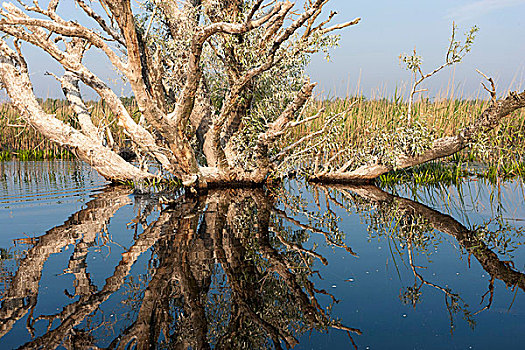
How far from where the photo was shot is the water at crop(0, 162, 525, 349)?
9.30 ft

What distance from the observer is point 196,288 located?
11.4 feet

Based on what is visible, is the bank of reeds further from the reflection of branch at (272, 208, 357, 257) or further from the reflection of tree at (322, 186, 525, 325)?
the reflection of branch at (272, 208, 357, 257)

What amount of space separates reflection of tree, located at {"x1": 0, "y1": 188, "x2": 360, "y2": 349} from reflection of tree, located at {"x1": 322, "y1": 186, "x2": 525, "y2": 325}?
37.9 inches

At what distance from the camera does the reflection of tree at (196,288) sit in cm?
279

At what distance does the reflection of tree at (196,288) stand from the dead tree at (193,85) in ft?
7.86

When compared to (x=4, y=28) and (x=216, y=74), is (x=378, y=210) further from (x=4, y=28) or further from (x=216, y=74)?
(x=4, y=28)

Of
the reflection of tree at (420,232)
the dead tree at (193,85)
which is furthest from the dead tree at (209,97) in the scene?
the reflection of tree at (420,232)

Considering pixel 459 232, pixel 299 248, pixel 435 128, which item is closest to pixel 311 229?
pixel 299 248

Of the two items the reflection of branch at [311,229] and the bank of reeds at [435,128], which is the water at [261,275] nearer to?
the reflection of branch at [311,229]

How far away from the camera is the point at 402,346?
105 inches

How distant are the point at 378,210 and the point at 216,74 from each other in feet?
15.7

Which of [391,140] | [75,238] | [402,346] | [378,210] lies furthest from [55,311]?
[391,140]

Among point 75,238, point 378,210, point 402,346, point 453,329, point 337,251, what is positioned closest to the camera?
point 402,346

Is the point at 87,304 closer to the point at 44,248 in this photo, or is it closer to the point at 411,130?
the point at 44,248
